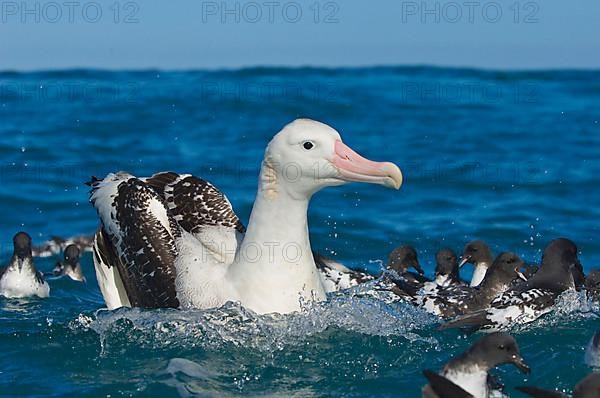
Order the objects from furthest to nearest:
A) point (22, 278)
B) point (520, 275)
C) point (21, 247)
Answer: point (21, 247)
point (22, 278)
point (520, 275)

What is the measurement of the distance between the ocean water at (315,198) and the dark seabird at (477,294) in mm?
446

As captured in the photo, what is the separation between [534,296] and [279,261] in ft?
8.58

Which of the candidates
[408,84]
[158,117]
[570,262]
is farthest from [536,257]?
[408,84]

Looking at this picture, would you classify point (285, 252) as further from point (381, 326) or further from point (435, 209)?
point (435, 209)

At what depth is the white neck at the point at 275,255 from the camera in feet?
27.0

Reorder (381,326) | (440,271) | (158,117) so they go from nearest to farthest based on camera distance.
Answer: (381,326) < (440,271) < (158,117)

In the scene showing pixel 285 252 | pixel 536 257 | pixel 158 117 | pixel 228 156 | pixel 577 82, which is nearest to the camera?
pixel 285 252

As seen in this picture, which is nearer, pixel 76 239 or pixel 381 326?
pixel 381 326

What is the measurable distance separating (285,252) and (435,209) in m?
8.97

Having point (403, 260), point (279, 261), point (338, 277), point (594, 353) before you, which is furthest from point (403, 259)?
point (279, 261)

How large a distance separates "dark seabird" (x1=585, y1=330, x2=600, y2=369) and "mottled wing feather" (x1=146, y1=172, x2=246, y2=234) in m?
2.73

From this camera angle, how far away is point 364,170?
793 centimetres

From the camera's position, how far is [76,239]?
1498 centimetres

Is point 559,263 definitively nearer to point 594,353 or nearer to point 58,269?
point 594,353
